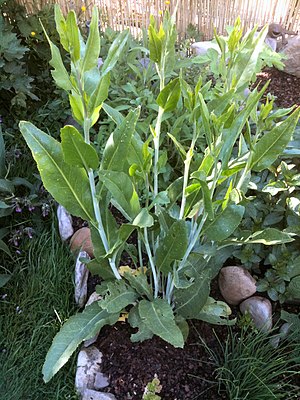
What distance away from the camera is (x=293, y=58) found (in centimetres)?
312

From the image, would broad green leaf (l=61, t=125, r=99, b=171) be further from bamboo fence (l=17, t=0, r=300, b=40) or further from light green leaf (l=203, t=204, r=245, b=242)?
bamboo fence (l=17, t=0, r=300, b=40)

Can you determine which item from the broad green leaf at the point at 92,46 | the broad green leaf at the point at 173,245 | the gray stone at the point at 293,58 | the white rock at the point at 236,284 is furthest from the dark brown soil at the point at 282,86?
the broad green leaf at the point at 92,46

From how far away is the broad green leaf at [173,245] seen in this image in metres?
1.39

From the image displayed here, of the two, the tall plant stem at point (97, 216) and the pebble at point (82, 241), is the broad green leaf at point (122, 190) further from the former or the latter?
the pebble at point (82, 241)

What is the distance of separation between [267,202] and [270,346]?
569 millimetres

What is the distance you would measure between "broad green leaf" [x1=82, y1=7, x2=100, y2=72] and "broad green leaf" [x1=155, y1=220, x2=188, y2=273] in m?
0.50

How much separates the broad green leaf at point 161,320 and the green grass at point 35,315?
1.65ft

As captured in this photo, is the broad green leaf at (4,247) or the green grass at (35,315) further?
the broad green leaf at (4,247)

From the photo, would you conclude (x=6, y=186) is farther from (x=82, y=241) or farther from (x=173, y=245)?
(x=173, y=245)

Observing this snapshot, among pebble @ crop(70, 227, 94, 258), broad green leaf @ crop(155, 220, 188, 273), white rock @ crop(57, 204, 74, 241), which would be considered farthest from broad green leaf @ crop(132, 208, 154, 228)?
white rock @ crop(57, 204, 74, 241)

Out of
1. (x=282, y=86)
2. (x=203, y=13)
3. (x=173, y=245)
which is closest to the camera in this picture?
(x=173, y=245)

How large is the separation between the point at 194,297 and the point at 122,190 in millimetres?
509

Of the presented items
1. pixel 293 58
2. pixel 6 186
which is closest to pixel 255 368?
pixel 6 186

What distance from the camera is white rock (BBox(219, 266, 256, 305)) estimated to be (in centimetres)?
188
